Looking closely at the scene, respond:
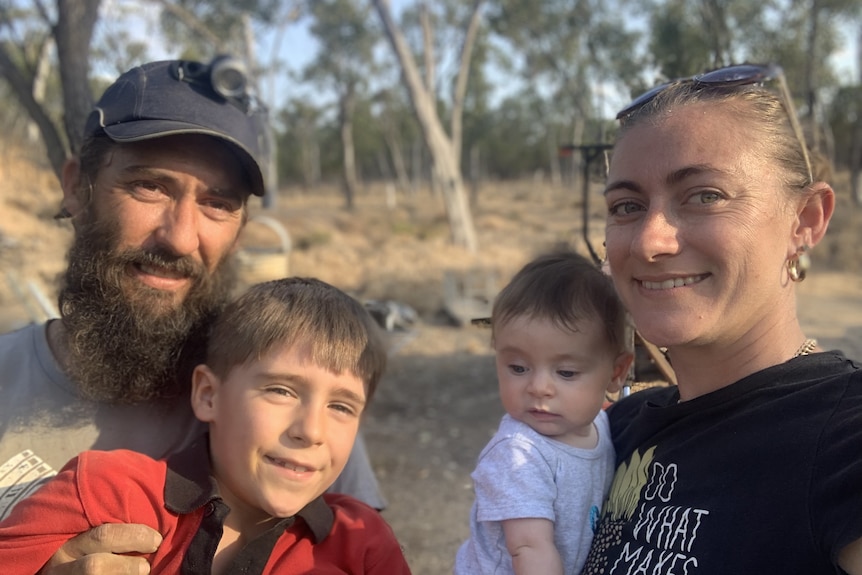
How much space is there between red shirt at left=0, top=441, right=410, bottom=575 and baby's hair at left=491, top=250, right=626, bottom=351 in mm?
656

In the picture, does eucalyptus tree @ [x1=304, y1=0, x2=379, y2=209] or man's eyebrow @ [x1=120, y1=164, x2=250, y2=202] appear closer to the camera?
man's eyebrow @ [x1=120, y1=164, x2=250, y2=202]

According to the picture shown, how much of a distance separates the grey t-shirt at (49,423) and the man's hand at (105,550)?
14.7 inches

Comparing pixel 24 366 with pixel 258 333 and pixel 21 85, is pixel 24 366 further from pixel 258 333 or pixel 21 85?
pixel 21 85

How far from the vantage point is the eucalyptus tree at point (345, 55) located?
84.3 ft

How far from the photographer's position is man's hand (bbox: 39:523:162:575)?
1.46 m

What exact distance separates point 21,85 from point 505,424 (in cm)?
473

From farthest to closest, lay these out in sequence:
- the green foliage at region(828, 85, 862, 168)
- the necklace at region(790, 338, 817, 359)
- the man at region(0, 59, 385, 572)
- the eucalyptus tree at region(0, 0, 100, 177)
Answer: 1. the green foliage at region(828, 85, 862, 168)
2. the eucalyptus tree at region(0, 0, 100, 177)
3. the man at region(0, 59, 385, 572)
4. the necklace at region(790, 338, 817, 359)

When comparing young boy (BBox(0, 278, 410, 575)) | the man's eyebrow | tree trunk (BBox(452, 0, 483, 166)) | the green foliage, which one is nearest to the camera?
young boy (BBox(0, 278, 410, 575))

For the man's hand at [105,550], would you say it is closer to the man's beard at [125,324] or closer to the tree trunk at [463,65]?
the man's beard at [125,324]

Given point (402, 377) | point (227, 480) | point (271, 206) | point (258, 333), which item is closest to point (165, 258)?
point (258, 333)

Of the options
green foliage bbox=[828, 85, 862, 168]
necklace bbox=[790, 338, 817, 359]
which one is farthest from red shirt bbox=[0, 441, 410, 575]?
green foliage bbox=[828, 85, 862, 168]

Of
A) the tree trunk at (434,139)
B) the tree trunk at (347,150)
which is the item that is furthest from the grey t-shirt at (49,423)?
the tree trunk at (347,150)

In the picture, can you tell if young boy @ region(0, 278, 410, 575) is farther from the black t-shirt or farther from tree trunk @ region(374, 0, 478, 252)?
tree trunk @ region(374, 0, 478, 252)

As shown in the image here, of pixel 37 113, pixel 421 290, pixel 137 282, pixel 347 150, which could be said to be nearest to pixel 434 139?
pixel 421 290
